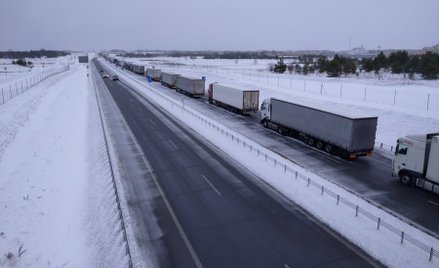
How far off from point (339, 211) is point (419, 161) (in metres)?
6.48

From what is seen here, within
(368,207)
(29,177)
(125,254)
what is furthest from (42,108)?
(368,207)

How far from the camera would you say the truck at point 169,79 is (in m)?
71.7

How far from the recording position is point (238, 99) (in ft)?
143

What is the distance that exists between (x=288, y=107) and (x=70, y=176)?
19.2 metres

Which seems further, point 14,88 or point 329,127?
point 14,88

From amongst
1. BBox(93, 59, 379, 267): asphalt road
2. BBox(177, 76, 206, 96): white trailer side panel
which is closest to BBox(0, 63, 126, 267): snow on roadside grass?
BBox(93, 59, 379, 267): asphalt road

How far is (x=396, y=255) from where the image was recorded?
13.1m

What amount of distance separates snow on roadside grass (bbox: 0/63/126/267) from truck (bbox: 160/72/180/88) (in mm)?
36017

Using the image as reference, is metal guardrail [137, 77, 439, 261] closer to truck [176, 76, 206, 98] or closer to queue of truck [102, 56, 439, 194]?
queue of truck [102, 56, 439, 194]

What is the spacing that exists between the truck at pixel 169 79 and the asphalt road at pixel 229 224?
1889 inches

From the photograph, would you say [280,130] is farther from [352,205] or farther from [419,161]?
[352,205]

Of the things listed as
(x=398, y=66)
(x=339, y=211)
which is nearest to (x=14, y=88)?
(x=339, y=211)

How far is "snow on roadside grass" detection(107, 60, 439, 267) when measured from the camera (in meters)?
13.2

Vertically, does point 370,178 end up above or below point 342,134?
below
